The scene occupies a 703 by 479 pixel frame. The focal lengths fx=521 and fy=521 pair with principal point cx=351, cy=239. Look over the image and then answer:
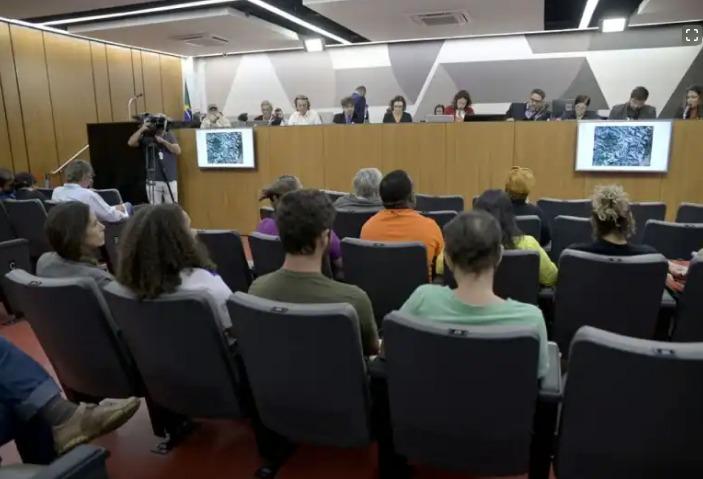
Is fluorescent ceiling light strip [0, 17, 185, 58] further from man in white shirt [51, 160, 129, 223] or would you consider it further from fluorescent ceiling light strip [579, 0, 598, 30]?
fluorescent ceiling light strip [579, 0, 598, 30]

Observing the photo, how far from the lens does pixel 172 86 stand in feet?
36.6

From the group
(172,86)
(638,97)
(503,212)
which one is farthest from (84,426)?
(172,86)

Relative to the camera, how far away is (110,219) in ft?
14.4

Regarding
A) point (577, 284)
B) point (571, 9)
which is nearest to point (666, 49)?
point (571, 9)

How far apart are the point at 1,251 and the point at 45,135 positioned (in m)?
5.69

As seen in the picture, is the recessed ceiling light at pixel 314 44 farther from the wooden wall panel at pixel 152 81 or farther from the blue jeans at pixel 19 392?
the blue jeans at pixel 19 392

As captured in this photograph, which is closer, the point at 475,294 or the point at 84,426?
the point at 475,294

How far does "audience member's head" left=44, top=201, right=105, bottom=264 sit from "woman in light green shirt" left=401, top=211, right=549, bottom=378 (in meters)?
1.45

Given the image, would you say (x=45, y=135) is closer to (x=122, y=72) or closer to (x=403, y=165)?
(x=122, y=72)

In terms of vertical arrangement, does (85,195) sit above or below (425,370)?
above

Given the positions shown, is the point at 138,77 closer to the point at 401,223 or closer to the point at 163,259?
the point at 401,223

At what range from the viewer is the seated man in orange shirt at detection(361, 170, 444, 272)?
2.91 metres

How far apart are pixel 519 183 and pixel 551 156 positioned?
2.50 meters

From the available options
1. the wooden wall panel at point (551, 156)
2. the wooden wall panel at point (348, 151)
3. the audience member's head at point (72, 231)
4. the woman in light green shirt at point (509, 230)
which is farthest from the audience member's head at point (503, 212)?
the wooden wall panel at point (348, 151)
